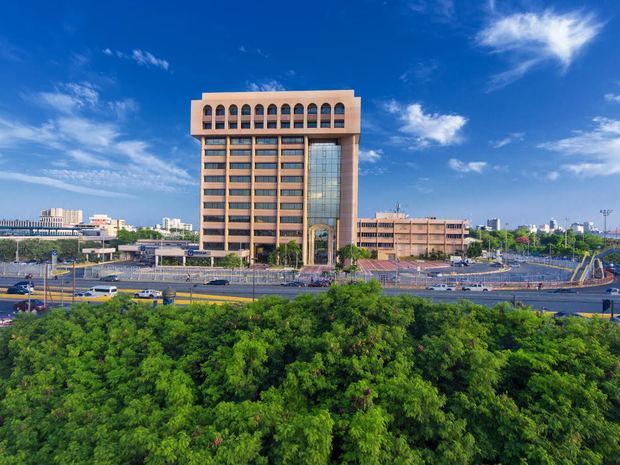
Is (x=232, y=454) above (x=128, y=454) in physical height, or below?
above

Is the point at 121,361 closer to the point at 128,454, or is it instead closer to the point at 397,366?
the point at 128,454

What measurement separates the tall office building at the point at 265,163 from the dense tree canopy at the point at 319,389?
51165mm

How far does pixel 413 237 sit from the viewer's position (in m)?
89.6

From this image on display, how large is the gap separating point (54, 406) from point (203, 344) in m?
4.50

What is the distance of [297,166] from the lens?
210ft

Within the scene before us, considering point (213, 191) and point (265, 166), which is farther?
point (213, 191)

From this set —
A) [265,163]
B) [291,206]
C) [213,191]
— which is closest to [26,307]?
[213,191]

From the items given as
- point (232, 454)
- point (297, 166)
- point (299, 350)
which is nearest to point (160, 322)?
point (299, 350)

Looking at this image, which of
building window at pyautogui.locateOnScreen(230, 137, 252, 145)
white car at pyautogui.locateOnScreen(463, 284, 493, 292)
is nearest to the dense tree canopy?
white car at pyautogui.locateOnScreen(463, 284, 493, 292)

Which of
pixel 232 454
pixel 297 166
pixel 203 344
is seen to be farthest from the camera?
pixel 297 166

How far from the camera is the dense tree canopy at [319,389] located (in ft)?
22.2

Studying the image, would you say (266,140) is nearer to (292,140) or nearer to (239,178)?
(292,140)

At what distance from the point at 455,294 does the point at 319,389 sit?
33712 mm

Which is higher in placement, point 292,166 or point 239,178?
point 292,166
